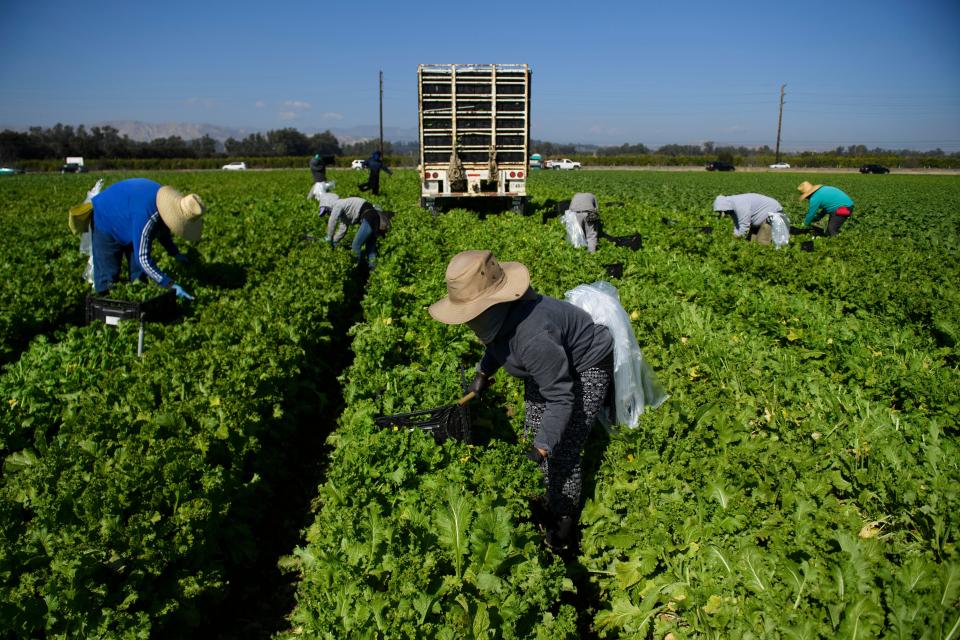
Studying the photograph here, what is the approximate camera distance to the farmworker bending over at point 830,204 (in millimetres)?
12078

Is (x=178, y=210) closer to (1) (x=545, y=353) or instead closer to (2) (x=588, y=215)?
(1) (x=545, y=353)

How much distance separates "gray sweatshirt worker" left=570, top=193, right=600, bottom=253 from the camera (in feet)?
35.4

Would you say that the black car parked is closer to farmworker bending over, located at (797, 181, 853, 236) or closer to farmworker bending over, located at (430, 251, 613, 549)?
farmworker bending over, located at (797, 181, 853, 236)

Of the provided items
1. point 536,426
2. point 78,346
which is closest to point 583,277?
point 536,426

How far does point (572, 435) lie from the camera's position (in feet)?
12.5

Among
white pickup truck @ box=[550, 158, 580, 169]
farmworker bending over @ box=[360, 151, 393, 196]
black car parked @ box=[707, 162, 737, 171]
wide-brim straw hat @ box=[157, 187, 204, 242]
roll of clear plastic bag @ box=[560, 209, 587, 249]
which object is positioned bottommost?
roll of clear plastic bag @ box=[560, 209, 587, 249]

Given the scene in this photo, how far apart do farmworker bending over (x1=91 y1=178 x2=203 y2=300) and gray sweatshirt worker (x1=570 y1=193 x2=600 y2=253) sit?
21.1 feet

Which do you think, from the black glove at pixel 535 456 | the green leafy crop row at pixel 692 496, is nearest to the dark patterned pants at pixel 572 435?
the green leafy crop row at pixel 692 496

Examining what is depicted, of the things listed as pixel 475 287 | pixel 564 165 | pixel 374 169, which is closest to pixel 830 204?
pixel 475 287

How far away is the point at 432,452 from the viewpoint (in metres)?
3.53

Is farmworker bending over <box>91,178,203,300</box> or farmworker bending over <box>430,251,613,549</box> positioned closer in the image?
farmworker bending over <box>430,251,613,549</box>

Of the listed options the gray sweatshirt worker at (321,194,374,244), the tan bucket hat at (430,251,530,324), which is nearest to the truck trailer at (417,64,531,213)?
the gray sweatshirt worker at (321,194,374,244)

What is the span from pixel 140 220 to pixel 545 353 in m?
5.79

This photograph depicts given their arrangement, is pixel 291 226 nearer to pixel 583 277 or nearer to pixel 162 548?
pixel 583 277
